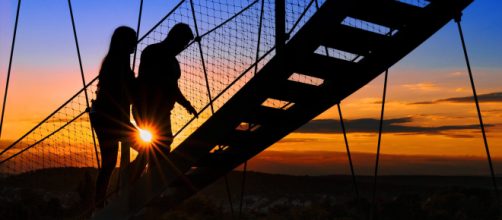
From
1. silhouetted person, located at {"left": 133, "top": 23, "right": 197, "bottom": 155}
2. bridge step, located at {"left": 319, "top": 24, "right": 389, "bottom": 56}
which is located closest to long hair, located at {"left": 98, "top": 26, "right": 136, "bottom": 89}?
silhouetted person, located at {"left": 133, "top": 23, "right": 197, "bottom": 155}

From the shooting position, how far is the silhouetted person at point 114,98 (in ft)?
20.6

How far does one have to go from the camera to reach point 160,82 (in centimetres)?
656

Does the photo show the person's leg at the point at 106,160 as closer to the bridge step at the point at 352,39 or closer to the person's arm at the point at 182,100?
the person's arm at the point at 182,100

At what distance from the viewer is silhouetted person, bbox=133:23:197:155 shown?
6.41m

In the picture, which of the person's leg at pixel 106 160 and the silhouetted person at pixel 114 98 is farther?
the person's leg at pixel 106 160

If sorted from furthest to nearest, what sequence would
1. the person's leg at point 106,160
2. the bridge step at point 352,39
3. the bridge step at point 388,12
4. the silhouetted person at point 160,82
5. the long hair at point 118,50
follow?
1. the person's leg at point 106,160
2. the silhouetted person at point 160,82
3. the long hair at point 118,50
4. the bridge step at point 352,39
5. the bridge step at point 388,12

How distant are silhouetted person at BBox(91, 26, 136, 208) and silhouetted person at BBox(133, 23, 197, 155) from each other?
0.13 m

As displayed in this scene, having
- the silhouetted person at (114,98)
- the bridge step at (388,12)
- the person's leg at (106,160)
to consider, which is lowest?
the person's leg at (106,160)

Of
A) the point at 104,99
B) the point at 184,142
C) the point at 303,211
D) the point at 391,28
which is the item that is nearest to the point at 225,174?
the point at 184,142

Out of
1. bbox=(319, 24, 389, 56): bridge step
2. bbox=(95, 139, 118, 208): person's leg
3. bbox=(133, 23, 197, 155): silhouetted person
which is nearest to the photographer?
bbox=(319, 24, 389, 56): bridge step

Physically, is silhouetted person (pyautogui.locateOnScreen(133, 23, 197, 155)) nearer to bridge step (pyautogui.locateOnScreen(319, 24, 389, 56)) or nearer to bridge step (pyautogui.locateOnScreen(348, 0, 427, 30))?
bridge step (pyautogui.locateOnScreen(319, 24, 389, 56))

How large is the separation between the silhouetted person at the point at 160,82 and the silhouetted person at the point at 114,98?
126 millimetres

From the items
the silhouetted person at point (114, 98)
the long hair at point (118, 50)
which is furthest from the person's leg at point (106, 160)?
the long hair at point (118, 50)

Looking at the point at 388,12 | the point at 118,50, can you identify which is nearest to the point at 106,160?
the point at 118,50
